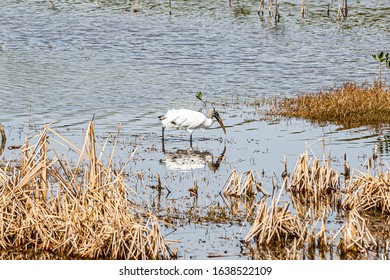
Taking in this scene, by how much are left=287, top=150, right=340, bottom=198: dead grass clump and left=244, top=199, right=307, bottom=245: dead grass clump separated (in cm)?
253

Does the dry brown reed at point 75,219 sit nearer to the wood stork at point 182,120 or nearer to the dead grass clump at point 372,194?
the dead grass clump at point 372,194

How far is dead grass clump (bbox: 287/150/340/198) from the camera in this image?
14531 mm

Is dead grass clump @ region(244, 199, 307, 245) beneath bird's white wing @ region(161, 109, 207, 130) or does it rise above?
beneath

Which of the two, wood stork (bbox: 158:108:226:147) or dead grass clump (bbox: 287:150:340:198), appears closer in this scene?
dead grass clump (bbox: 287:150:340:198)

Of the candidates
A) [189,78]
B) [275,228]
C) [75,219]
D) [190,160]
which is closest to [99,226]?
[75,219]

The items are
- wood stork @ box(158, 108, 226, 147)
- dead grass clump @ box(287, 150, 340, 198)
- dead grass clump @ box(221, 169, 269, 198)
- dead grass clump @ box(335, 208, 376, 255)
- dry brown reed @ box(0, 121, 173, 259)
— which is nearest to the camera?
dry brown reed @ box(0, 121, 173, 259)

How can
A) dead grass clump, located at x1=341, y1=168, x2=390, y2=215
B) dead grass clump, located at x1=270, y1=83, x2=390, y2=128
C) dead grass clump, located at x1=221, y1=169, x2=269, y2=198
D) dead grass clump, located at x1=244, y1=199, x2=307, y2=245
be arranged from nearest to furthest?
dead grass clump, located at x1=244, y1=199, x2=307, y2=245, dead grass clump, located at x1=341, y1=168, x2=390, y2=215, dead grass clump, located at x1=221, y1=169, x2=269, y2=198, dead grass clump, located at x1=270, y1=83, x2=390, y2=128

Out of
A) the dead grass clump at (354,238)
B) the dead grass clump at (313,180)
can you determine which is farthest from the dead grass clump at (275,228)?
the dead grass clump at (313,180)

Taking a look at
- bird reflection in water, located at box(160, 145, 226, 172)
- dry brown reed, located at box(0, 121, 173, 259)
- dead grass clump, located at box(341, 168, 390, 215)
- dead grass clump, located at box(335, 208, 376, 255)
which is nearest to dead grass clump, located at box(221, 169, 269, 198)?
dead grass clump, located at box(341, 168, 390, 215)

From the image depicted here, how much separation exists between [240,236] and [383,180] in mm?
2588

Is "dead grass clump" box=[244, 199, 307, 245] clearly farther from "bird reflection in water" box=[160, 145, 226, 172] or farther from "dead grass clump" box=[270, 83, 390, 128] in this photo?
"dead grass clump" box=[270, 83, 390, 128]

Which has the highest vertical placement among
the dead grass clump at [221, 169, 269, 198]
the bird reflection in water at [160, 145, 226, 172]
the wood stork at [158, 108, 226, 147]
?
the wood stork at [158, 108, 226, 147]

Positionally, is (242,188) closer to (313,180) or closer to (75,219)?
(313,180)

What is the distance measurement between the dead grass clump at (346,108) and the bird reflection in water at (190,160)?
457cm
